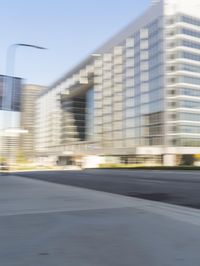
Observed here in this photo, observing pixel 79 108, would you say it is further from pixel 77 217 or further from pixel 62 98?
pixel 77 217

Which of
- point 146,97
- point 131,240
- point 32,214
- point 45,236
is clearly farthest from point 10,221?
point 146,97

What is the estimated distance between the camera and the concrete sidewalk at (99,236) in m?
4.67

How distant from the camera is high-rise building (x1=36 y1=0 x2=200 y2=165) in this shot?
85.3 meters

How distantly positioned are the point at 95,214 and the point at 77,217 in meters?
0.59

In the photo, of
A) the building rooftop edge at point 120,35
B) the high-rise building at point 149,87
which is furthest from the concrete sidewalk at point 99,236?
the building rooftop edge at point 120,35

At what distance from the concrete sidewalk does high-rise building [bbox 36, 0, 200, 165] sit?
7732 centimetres

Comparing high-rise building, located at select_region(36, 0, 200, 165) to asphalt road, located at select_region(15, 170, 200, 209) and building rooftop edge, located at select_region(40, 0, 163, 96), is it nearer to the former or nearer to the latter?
building rooftop edge, located at select_region(40, 0, 163, 96)

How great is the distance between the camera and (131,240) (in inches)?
221

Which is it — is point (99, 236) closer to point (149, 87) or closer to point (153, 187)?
point (153, 187)

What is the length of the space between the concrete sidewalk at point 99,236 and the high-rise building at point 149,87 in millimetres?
77323

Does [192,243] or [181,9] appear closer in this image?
[192,243]

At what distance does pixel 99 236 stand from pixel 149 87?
86.7m

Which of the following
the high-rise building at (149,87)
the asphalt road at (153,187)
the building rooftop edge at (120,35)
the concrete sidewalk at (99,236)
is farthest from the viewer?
the building rooftop edge at (120,35)

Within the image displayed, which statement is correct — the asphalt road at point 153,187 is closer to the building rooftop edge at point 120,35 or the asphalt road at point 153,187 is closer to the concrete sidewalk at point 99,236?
the concrete sidewalk at point 99,236
